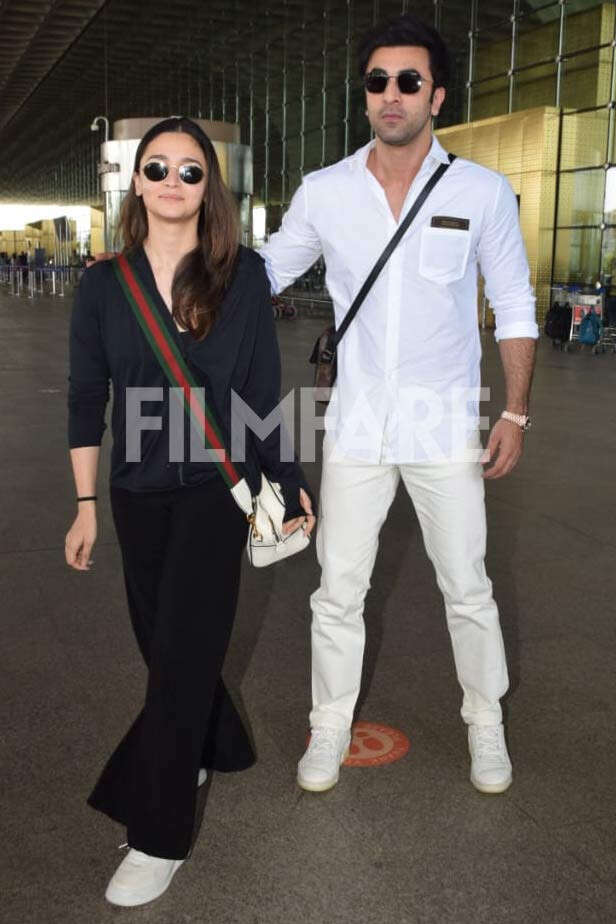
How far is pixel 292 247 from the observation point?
2.92 meters

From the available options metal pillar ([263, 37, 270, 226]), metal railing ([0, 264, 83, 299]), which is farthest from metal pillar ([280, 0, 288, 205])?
metal railing ([0, 264, 83, 299])

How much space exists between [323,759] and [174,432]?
43.7 inches

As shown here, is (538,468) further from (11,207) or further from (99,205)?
(11,207)

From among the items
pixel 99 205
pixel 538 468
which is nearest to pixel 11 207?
pixel 99 205

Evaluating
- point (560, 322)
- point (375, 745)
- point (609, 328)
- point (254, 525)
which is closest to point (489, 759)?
point (375, 745)

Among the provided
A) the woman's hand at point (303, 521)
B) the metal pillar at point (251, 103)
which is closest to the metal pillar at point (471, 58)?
the metal pillar at point (251, 103)

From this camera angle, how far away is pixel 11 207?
290 feet

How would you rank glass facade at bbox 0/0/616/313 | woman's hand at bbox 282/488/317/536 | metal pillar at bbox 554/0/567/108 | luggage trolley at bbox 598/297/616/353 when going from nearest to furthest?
woman's hand at bbox 282/488/317/536, luggage trolley at bbox 598/297/616/353, metal pillar at bbox 554/0/567/108, glass facade at bbox 0/0/616/313

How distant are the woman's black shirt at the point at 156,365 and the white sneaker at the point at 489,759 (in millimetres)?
1077

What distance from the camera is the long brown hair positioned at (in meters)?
2.37

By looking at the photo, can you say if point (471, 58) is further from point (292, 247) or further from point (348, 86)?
point (292, 247)

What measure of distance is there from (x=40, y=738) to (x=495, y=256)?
6.60 feet

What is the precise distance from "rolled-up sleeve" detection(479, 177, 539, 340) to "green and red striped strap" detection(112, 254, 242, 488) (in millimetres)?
932

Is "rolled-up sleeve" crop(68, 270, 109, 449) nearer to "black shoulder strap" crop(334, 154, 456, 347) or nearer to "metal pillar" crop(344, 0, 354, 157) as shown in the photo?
"black shoulder strap" crop(334, 154, 456, 347)
